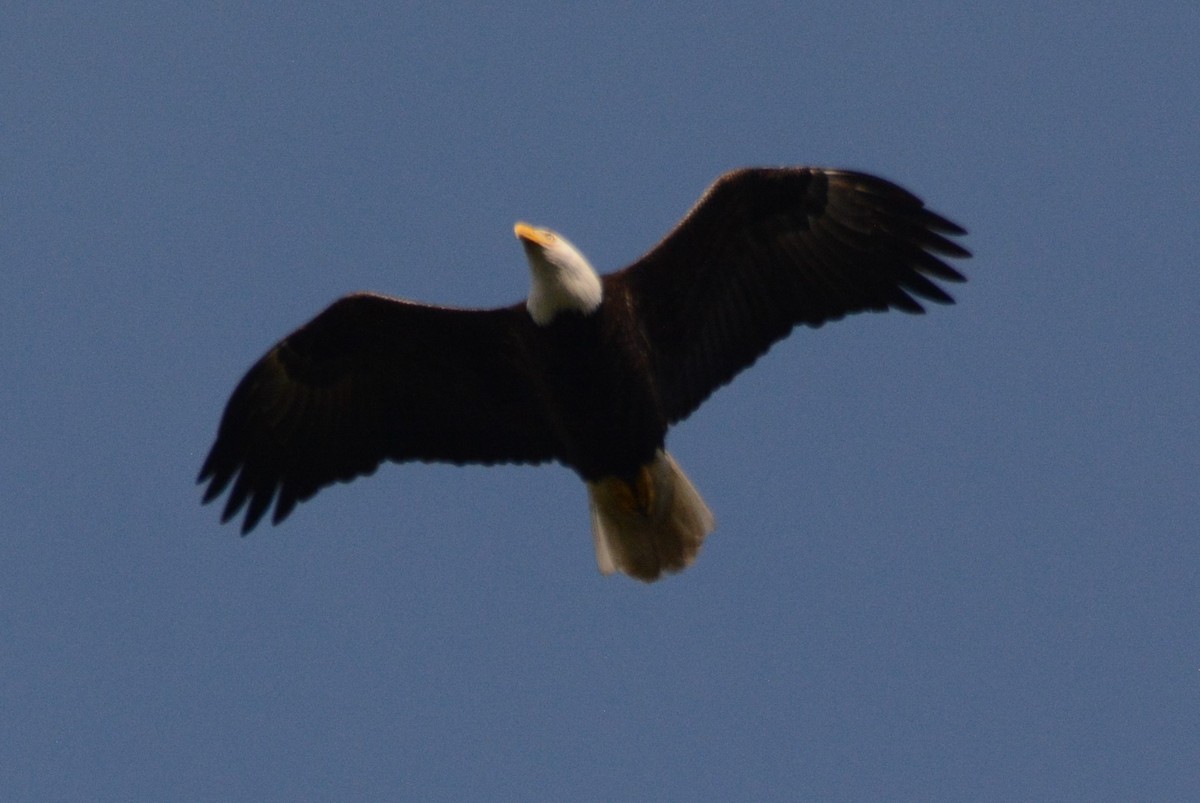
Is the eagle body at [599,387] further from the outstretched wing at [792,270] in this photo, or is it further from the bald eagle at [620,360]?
the outstretched wing at [792,270]

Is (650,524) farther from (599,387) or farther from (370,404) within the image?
(370,404)

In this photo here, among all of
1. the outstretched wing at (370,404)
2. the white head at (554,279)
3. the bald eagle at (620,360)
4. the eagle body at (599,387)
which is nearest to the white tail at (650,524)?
the bald eagle at (620,360)

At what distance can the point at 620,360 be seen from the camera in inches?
391

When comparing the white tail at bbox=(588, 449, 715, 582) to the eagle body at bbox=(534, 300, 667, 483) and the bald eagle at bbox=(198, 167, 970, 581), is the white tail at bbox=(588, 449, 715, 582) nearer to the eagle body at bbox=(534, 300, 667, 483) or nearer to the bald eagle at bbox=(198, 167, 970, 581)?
the bald eagle at bbox=(198, 167, 970, 581)

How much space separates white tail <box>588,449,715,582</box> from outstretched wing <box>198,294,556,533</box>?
0.46 meters

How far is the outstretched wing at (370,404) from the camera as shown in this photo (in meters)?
10.4

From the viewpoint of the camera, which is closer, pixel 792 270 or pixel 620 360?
pixel 620 360

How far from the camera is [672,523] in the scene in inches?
428

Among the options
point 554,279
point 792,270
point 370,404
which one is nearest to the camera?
point 554,279

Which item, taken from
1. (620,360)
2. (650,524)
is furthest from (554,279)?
(650,524)

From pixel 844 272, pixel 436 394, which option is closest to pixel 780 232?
pixel 844 272

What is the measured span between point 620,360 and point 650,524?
1.28m

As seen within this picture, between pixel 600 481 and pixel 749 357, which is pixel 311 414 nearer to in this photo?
pixel 600 481

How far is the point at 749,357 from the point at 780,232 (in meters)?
0.68
